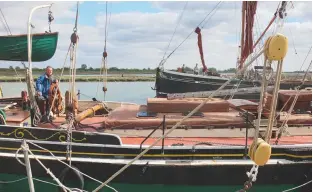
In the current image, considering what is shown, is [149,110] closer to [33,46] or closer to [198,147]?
[198,147]

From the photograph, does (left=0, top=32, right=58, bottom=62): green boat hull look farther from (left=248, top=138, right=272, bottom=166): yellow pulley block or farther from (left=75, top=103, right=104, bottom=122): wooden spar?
(left=248, top=138, right=272, bottom=166): yellow pulley block

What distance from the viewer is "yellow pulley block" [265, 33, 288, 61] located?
4.67m

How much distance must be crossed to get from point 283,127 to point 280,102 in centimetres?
164

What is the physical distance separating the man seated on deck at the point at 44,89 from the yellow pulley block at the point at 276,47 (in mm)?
5954

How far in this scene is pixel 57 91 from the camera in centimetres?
948

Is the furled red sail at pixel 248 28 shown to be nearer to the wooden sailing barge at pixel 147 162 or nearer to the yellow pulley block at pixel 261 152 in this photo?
the wooden sailing barge at pixel 147 162

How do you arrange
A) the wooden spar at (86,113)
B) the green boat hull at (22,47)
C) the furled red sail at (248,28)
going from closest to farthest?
the wooden spar at (86,113), the green boat hull at (22,47), the furled red sail at (248,28)

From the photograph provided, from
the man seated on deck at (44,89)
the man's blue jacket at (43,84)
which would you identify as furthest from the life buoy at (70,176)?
the man's blue jacket at (43,84)

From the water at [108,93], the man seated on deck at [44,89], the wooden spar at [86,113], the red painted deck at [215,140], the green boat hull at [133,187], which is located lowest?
the water at [108,93]

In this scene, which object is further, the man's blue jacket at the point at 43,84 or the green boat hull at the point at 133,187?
the man's blue jacket at the point at 43,84

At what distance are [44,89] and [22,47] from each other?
3.89 ft

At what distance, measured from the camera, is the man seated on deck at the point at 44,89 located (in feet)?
29.6

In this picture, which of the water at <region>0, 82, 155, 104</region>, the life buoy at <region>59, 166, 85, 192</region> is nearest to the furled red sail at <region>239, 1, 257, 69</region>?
the water at <region>0, 82, 155, 104</region>

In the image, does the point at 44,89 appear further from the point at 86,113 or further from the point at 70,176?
the point at 70,176
